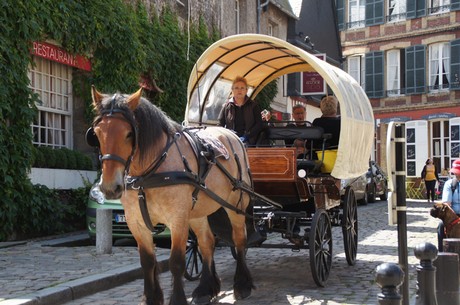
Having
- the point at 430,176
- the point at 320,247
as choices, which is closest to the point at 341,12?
the point at 430,176

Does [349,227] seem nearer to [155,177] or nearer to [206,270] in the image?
[206,270]

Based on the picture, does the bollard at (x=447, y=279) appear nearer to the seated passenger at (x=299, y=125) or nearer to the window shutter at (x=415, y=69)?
the seated passenger at (x=299, y=125)

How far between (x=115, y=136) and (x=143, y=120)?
452 millimetres

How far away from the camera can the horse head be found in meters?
5.39

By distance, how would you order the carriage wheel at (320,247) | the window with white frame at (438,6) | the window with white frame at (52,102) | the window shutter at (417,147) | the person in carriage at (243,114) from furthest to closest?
the window with white frame at (438,6) → the window shutter at (417,147) → the window with white frame at (52,102) → the person in carriage at (243,114) → the carriage wheel at (320,247)

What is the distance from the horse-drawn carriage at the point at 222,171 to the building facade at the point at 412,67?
26.6m

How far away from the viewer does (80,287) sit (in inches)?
295

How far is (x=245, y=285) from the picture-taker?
723cm

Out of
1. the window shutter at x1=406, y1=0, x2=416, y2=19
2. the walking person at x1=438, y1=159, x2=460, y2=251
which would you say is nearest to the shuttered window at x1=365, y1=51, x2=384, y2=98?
the window shutter at x1=406, y1=0, x2=416, y2=19

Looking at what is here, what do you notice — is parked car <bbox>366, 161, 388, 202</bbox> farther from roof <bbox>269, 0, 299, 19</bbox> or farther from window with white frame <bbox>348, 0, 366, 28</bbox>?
window with white frame <bbox>348, 0, 366, 28</bbox>

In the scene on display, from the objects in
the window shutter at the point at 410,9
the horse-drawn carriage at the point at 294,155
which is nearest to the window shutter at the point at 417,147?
the window shutter at the point at 410,9

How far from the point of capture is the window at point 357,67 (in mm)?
39625

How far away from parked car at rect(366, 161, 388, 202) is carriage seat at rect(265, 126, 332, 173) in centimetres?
1672

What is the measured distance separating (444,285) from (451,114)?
30.7 metres
